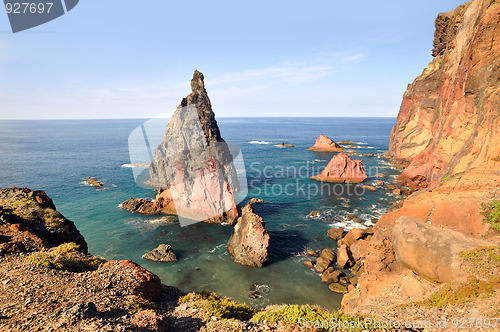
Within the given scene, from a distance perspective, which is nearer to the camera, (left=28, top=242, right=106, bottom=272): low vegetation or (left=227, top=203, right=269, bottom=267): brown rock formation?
(left=28, top=242, right=106, bottom=272): low vegetation

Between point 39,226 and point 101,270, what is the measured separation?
9.79 metres

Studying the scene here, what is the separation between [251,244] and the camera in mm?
31875

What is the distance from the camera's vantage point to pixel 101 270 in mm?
15062

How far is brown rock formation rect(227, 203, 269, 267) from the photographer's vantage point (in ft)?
103

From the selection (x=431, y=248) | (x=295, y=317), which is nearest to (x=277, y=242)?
(x=431, y=248)

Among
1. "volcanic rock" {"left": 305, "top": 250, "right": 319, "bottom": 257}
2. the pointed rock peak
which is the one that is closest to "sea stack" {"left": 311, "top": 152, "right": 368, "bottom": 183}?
"volcanic rock" {"left": 305, "top": 250, "right": 319, "bottom": 257}

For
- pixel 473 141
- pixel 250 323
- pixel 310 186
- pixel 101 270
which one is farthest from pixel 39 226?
pixel 310 186

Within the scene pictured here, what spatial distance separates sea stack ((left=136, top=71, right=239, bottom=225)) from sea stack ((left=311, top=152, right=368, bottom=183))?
3208 centimetres

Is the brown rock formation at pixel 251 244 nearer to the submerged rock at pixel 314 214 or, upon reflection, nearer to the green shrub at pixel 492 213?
the submerged rock at pixel 314 214

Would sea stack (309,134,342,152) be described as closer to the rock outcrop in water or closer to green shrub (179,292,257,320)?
the rock outcrop in water

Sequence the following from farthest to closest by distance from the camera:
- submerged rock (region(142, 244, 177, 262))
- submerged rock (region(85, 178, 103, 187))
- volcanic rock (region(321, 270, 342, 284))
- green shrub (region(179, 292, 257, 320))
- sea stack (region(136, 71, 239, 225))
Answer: submerged rock (region(85, 178, 103, 187)), sea stack (region(136, 71, 239, 225)), submerged rock (region(142, 244, 177, 262)), volcanic rock (region(321, 270, 342, 284)), green shrub (region(179, 292, 257, 320))

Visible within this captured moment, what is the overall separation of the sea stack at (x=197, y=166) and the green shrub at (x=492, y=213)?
33564mm

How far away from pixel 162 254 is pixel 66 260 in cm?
1802

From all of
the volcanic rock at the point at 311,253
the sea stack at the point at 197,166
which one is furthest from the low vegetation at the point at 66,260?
the sea stack at the point at 197,166
